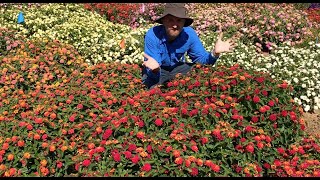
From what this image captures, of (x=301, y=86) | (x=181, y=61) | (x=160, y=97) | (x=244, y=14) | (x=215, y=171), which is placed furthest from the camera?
(x=244, y=14)

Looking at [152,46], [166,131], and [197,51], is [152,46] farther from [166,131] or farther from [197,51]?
[166,131]

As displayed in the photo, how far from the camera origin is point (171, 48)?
387cm

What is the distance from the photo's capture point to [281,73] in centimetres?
490

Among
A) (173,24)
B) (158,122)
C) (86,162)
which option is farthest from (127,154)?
(173,24)

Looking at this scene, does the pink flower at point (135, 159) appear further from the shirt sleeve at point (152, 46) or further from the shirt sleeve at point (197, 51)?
the shirt sleeve at point (197, 51)

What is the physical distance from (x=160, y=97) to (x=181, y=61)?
108 centimetres

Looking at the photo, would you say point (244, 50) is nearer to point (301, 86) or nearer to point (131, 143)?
point (301, 86)

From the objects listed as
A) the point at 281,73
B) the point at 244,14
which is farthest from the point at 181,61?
the point at 244,14

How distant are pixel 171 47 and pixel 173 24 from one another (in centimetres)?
38

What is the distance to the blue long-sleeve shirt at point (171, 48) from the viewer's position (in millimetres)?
3785

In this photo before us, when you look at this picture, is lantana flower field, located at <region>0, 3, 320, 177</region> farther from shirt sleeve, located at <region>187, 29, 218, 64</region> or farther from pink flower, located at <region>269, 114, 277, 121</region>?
shirt sleeve, located at <region>187, 29, 218, 64</region>

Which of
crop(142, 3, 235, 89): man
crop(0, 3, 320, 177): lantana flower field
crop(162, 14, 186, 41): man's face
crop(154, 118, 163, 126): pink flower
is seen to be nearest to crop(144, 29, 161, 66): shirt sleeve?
crop(142, 3, 235, 89): man

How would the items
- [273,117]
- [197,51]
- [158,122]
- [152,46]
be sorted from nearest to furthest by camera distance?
[158,122] < [273,117] < [152,46] < [197,51]

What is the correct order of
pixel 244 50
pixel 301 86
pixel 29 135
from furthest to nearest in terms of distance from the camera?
pixel 244 50, pixel 301 86, pixel 29 135
